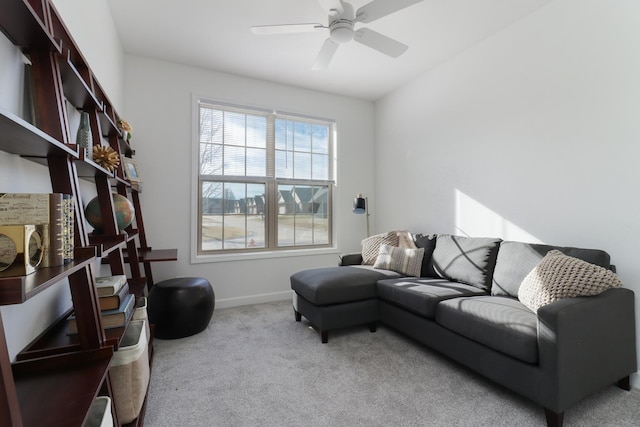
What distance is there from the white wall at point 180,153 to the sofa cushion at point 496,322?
2.26m

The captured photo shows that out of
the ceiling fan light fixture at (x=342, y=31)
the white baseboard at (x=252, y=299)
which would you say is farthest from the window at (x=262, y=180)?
the ceiling fan light fixture at (x=342, y=31)

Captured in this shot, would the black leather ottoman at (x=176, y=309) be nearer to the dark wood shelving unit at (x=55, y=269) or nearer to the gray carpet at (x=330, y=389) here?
the gray carpet at (x=330, y=389)

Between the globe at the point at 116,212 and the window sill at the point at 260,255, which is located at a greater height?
the globe at the point at 116,212

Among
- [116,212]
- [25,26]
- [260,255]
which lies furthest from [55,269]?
[260,255]

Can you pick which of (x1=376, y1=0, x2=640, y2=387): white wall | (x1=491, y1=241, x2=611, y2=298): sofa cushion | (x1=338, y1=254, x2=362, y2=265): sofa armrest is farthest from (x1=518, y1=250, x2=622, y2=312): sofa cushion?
(x1=338, y1=254, x2=362, y2=265): sofa armrest

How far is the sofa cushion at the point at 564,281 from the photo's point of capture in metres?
1.78

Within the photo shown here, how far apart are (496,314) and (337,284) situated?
1.25 meters

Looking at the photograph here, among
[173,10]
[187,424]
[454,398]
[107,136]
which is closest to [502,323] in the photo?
[454,398]

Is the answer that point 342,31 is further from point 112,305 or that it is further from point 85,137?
point 112,305

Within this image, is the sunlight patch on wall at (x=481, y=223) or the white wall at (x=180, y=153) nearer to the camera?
the sunlight patch on wall at (x=481, y=223)

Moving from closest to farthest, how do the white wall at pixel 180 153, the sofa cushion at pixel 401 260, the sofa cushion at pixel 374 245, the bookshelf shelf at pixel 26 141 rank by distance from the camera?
the bookshelf shelf at pixel 26 141, the sofa cushion at pixel 401 260, the white wall at pixel 180 153, the sofa cushion at pixel 374 245

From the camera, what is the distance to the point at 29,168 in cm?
131

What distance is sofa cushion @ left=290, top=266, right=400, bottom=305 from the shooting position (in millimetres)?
2656

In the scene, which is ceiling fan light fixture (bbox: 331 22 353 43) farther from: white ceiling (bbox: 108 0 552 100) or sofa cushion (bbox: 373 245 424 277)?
sofa cushion (bbox: 373 245 424 277)
